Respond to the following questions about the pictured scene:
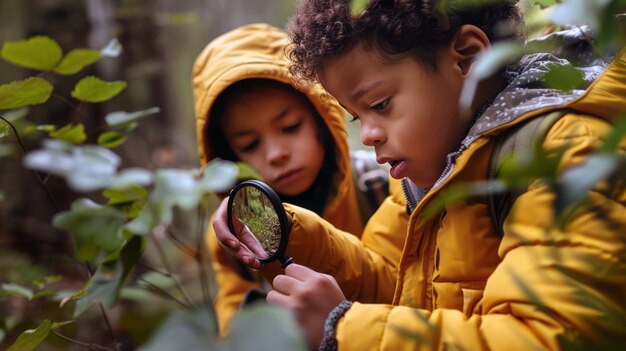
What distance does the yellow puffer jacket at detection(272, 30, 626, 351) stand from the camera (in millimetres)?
845

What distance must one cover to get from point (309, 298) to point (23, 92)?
0.64 meters

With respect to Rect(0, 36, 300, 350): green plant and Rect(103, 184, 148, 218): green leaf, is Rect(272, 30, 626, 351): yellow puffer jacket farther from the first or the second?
Rect(103, 184, 148, 218): green leaf

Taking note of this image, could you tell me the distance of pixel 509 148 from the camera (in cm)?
106

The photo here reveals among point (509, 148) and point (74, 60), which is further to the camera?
point (74, 60)

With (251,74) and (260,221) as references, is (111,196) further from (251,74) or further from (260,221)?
(251,74)

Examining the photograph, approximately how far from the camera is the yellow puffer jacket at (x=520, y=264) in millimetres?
845

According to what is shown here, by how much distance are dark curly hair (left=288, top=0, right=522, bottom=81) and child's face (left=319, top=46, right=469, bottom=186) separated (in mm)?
22

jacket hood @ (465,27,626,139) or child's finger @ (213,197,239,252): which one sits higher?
jacket hood @ (465,27,626,139)

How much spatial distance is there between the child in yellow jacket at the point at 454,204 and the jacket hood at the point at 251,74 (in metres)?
0.44

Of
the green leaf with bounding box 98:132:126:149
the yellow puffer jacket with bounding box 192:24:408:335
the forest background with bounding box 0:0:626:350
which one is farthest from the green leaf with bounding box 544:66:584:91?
the yellow puffer jacket with bounding box 192:24:408:335

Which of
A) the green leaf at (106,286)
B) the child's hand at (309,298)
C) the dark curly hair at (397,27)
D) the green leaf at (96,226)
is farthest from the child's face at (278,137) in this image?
the green leaf at (96,226)

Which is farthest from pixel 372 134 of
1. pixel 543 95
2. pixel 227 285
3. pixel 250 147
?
pixel 227 285

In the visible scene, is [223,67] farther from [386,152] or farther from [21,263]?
[21,263]

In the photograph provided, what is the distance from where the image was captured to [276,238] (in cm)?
129
